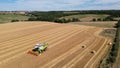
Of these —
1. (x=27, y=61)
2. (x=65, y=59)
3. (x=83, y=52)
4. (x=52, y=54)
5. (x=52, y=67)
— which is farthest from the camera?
(x=83, y=52)

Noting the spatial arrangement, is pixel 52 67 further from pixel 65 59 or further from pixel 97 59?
pixel 97 59

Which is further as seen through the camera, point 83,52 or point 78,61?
point 83,52

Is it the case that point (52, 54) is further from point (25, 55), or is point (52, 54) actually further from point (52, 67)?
point (52, 67)

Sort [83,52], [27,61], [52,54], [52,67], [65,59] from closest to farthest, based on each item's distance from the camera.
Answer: [52,67]
[27,61]
[65,59]
[52,54]
[83,52]

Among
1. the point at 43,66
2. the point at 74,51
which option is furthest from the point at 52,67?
the point at 74,51

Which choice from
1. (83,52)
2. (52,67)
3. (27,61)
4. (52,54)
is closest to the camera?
(52,67)

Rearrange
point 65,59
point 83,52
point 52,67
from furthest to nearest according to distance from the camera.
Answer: point 83,52 < point 65,59 < point 52,67

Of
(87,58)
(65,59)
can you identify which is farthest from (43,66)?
(87,58)

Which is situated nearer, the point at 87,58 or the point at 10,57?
the point at 10,57
